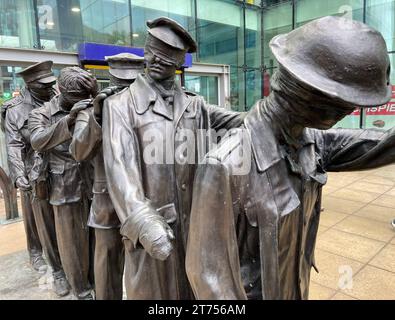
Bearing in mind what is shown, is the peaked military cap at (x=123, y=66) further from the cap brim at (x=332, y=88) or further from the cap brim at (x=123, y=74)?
the cap brim at (x=332, y=88)

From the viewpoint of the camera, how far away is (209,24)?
11086mm

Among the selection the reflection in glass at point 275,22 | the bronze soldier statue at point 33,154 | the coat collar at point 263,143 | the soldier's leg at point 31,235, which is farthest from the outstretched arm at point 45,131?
the reflection in glass at point 275,22

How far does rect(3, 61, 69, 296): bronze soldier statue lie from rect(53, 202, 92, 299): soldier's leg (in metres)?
0.29

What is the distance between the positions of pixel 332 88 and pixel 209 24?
36.0 feet

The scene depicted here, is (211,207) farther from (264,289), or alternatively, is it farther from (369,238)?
(369,238)

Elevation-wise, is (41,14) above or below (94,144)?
above

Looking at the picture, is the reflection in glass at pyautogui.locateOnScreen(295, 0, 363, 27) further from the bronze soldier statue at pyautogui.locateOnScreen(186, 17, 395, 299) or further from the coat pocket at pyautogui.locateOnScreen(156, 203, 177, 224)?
the bronze soldier statue at pyautogui.locateOnScreen(186, 17, 395, 299)

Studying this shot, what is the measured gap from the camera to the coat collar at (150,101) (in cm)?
203

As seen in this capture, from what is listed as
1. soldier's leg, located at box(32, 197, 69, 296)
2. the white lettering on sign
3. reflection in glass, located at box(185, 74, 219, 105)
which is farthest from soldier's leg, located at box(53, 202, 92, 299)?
reflection in glass, located at box(185, 74, 219, 105)

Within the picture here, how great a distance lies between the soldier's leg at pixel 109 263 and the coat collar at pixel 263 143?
1.62 metres

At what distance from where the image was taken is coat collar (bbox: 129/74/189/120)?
203cm

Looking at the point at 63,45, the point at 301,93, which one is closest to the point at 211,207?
the point at 301,93

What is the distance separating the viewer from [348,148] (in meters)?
1.36

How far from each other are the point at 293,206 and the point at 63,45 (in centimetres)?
781
